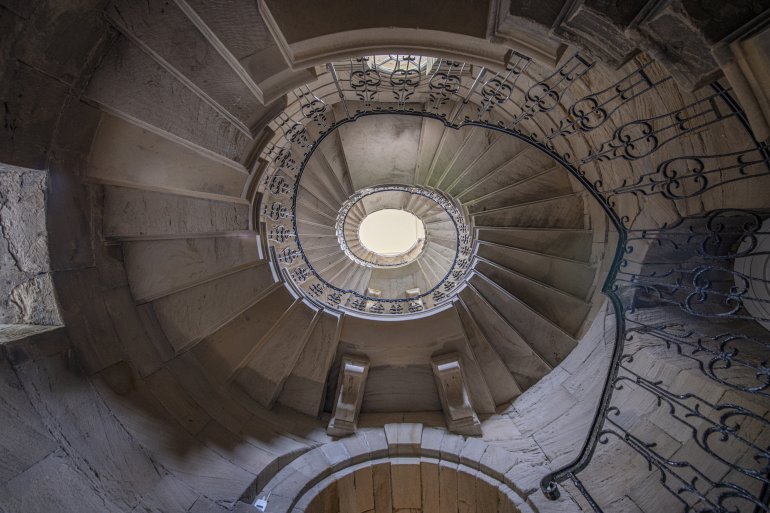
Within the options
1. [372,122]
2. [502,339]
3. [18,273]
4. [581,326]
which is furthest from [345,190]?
[18,273]

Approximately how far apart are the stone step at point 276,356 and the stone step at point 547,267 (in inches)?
121

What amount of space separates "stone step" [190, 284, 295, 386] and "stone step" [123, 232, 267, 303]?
60cm

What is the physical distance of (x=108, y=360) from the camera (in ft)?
13.4

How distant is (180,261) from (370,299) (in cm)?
283

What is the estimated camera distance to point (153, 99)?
10.8 ft

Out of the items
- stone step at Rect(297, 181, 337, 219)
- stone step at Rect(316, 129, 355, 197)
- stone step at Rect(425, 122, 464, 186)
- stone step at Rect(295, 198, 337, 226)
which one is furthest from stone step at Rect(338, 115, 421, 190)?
stone step at Rect(295, 198, 337, 226)

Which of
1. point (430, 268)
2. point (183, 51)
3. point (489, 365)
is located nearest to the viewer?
point (183, 51)

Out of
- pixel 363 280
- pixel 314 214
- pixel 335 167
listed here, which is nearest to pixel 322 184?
pixel 335 167

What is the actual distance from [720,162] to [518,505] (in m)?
3.79

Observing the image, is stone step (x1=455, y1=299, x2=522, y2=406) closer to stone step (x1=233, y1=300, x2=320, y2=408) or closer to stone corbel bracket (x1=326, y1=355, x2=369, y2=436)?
stone corbel bracket (x1=326, y1=355, x2=369, y2=436)

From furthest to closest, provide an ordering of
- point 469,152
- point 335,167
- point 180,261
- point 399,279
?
point 399,279
point 335,167
point 469,152
point 180,261

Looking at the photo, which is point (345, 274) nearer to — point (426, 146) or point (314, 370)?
point (426, 146)

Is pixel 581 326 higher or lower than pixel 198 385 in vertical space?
higher

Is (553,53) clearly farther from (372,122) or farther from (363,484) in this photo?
(363,484)
